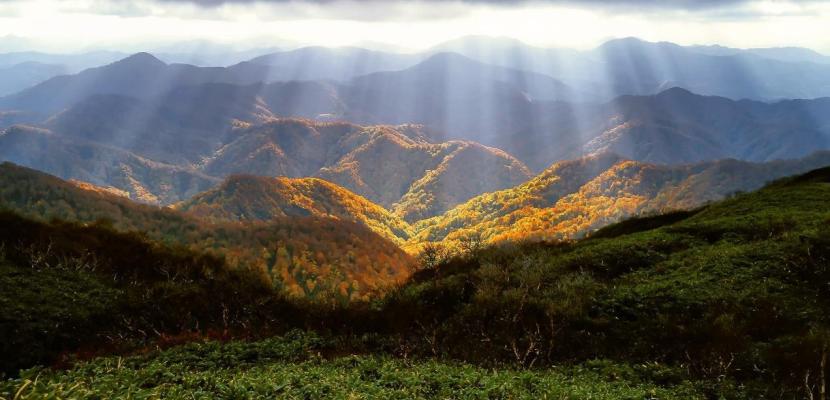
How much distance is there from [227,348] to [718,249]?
23.7 meters

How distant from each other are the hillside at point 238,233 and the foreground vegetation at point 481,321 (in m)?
67.9

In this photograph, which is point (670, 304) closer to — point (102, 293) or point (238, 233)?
point (102, 293)

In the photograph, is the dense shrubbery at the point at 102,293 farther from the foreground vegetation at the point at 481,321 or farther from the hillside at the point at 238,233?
the hillside at the point at 238,233

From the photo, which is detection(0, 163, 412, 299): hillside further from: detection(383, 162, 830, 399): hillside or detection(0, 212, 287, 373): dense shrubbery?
detection(383, 162, 830, 399): hillside

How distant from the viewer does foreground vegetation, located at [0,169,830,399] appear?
15.0 m

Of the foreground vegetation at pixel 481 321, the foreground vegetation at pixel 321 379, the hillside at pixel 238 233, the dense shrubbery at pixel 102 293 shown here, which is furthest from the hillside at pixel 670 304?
the hillside at pixel 238 233

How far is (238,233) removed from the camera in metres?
116

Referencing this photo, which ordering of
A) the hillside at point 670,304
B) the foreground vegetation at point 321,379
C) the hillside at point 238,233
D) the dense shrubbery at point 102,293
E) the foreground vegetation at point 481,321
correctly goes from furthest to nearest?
the hillside at point 238,233 → the dense shrubbery at point 102,293 → the hillside at point 670,304 → the foreground vegetation at point 481,321 → the foreground vegetation at point 321,379

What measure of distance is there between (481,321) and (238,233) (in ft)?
334

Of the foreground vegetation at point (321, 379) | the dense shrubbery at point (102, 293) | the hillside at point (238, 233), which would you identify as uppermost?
the foreground vegetation at point (321, 379)

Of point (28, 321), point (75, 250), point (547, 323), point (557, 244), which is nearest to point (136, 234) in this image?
point (75, 250)

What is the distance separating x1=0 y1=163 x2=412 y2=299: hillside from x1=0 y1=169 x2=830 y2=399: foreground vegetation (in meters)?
67.9

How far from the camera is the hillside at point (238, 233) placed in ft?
347

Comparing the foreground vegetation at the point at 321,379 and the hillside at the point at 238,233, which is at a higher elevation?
the foreground vegetation at the point at 321,379
